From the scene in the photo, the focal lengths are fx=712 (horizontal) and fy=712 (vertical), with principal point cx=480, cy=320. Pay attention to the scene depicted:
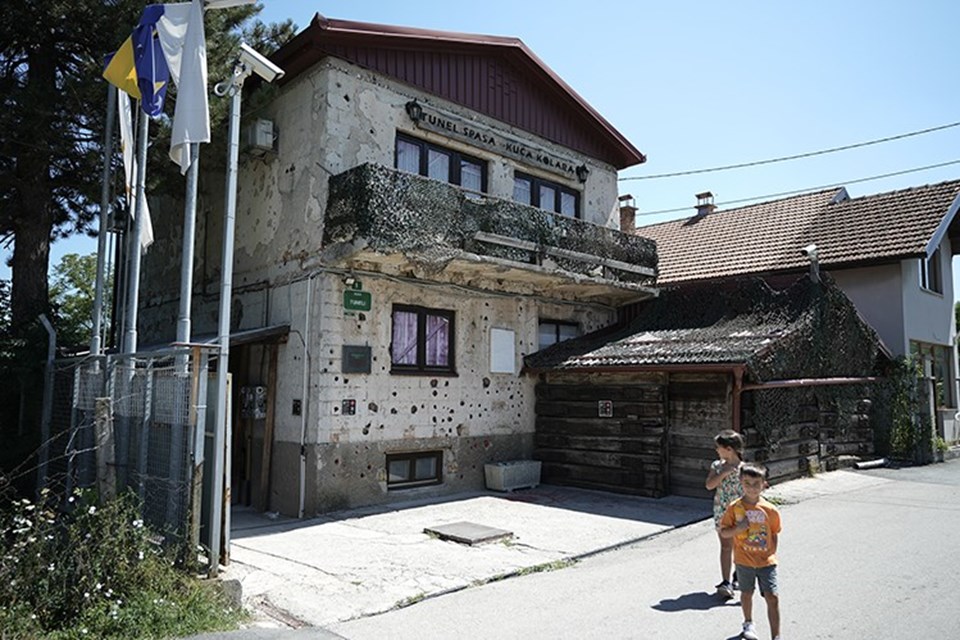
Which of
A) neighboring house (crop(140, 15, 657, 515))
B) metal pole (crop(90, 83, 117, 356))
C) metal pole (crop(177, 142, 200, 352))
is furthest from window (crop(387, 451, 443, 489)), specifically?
metal pole (crop(177, 142, 200, 352))

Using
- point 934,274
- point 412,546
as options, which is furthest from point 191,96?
point 934,274

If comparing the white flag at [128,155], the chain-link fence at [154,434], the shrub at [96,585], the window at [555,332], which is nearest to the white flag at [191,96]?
the white flag at [128,155]

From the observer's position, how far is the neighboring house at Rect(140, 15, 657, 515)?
11.7 metres

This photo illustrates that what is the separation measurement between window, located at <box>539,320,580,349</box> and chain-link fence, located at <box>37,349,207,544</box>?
8866mm

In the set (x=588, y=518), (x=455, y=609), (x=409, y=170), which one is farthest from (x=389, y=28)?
(x=455, y=609)

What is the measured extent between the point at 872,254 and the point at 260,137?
15117 mm

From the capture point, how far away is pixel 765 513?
553 cm

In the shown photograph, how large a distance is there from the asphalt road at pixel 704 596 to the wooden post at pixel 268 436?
19.2 feet

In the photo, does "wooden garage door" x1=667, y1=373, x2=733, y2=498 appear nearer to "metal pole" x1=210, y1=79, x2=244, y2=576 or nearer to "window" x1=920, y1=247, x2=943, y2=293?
"metal pole" x1=210, y1=79, x2=244, y2=576

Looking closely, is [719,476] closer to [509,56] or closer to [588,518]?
[588,518]

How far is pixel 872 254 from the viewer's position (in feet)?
59.9

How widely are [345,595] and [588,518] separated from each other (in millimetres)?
5027

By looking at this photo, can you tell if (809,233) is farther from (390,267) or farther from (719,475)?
(719,475)

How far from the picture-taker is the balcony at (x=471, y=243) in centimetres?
1145
